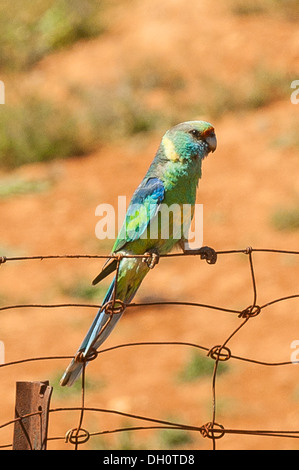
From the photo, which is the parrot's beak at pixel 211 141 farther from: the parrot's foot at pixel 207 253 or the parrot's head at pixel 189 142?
the parrot's foot at pixel 207 253

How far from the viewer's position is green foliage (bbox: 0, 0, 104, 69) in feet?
55.6

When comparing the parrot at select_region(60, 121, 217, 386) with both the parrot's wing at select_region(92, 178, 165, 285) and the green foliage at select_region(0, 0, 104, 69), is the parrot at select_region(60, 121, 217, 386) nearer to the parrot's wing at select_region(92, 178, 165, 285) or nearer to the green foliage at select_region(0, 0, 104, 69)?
the parrot's wing at select_region(92, 178, 165, 285)

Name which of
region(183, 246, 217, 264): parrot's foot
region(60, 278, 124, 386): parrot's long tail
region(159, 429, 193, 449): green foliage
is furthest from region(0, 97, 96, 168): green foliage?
region(60, 278, 124, 386): parrot's long tail

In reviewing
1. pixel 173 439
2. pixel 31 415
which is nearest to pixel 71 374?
pixel 31 415

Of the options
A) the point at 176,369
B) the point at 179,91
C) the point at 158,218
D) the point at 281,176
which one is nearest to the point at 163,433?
the point at 176,369

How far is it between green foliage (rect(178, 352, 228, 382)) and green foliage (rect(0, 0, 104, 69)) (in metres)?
10.3

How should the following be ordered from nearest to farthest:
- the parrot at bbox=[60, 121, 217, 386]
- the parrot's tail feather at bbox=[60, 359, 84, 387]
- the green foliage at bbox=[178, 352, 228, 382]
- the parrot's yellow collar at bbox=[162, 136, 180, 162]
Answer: the parrot's tail feather at bbox=[60, 359, 84, 387], the parrot at bbox=[60, 121, 217, 386], the parrot's yellow collar at bbox=[162, 136, 180, 162], the green foliage at bbox=[178, 352, 228, 382]

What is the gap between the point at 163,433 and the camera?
256 inches

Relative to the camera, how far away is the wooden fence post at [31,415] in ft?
9.93

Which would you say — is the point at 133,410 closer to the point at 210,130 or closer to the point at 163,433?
the point at 163,433
